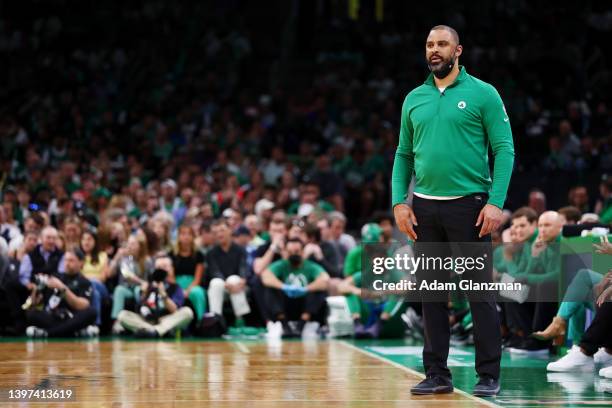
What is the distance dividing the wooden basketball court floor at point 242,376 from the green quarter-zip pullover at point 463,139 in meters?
1.18

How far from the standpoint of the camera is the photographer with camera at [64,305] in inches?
470

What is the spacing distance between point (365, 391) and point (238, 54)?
54.2 feet

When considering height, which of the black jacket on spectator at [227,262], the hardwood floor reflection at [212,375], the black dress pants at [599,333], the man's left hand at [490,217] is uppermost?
the man's left hand at [490,217]

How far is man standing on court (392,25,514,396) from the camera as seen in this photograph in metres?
6.43

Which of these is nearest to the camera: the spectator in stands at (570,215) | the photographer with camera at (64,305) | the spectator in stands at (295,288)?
the spectator in stands at (570,215)

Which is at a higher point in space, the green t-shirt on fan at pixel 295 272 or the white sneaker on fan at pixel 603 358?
the green t-shirt on fan at pixel 295 272

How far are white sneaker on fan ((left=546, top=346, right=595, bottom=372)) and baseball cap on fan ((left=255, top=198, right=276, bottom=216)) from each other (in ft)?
24.5

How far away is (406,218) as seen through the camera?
6.56 m

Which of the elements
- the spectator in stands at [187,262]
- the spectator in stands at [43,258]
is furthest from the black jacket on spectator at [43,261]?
the spectator in stands at [187,262]

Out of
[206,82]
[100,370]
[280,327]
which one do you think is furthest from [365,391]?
[206,82]

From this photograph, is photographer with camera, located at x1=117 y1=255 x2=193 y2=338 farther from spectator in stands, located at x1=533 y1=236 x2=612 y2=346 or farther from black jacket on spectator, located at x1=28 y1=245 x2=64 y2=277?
spectator in stands, located at x1=533 y1=236 x2=612 y2=346

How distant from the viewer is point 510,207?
1519 cm

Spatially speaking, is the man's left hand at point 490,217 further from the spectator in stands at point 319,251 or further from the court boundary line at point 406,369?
the spectator in stands at point 319,251

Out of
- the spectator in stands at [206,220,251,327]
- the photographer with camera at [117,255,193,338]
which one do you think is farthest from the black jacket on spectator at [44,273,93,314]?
the spectator in stands at [206,220,251,327]
